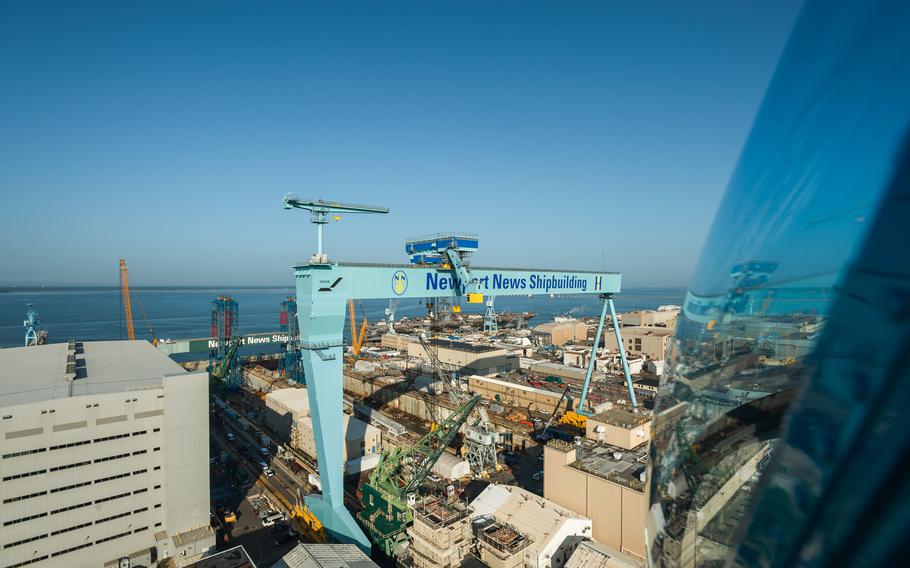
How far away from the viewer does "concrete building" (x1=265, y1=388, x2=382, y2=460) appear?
2167 centimetres

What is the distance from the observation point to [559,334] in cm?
5600

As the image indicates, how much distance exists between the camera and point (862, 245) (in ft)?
2.51

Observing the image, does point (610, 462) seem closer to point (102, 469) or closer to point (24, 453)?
point (102, 469)

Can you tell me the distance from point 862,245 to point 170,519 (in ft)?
60.7

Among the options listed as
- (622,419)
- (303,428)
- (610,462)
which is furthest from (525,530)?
(303,428)

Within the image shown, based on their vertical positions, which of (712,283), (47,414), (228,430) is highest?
(712,283)

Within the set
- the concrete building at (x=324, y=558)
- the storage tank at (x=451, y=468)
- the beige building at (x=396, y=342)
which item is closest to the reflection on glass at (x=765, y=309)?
the concrete building at (x=324, y=558)

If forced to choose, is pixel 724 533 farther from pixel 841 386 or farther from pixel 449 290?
pixel 449 290

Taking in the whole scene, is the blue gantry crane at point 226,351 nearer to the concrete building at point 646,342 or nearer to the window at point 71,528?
the window at point 71,528

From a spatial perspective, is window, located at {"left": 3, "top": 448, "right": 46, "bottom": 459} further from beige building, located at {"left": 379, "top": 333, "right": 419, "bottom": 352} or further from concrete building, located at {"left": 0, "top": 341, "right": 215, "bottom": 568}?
beige building, located at {"left": 379, "top": 333, "right": 419, "bottom": 352}

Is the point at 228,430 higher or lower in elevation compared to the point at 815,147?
lower

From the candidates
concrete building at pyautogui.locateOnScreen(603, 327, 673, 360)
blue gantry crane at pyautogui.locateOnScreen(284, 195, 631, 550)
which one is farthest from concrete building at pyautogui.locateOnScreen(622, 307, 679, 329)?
blue gantry crane at pyautogui.locateOnScreen(284, 195, 631, 550)

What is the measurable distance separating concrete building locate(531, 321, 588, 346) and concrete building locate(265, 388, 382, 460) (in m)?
34.6

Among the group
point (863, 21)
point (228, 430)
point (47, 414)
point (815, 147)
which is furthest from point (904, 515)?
point (228, 430)
